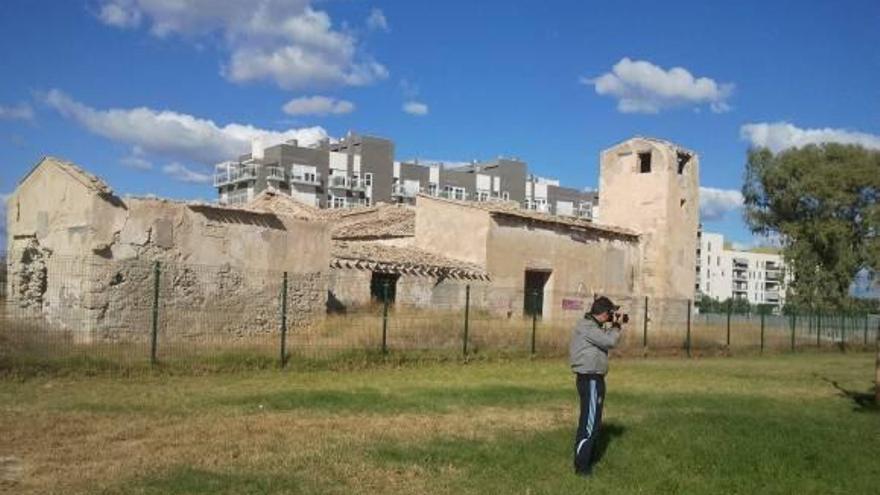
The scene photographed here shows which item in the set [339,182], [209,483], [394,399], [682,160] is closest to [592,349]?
[209,483]

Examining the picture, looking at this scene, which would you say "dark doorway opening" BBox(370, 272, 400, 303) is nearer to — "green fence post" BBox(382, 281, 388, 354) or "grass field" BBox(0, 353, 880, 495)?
"green fence post" BBox(382, 281, 388, 354)

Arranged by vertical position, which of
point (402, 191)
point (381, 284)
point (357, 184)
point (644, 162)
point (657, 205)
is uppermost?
point (402, 191)

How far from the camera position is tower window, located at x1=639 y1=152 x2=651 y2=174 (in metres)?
36.5

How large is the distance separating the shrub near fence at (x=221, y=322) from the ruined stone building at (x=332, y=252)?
6 centimetres

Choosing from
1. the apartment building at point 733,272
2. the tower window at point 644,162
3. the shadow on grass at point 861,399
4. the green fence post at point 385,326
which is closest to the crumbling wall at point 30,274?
the green fence post at point 385,326

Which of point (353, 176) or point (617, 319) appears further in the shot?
point (353, 176)

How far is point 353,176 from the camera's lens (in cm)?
10481

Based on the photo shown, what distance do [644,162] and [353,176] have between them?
70977 mm

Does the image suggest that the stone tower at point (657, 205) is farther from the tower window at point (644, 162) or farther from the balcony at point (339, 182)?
the balcony at point (339, 182)

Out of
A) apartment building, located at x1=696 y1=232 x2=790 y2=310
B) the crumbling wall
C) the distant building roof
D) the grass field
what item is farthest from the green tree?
apartment building, located at x1=696 y1=232 x2=790 y2=310

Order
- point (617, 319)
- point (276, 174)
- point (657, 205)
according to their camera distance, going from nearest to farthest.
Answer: point (617, 319), point (657, 205), point (276, 174)

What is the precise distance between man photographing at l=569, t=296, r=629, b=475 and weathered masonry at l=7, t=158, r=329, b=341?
13138 mm

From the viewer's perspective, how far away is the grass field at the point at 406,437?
Result: 7.98 metres

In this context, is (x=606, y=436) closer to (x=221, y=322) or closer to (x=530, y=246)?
(x=221, y=322)
